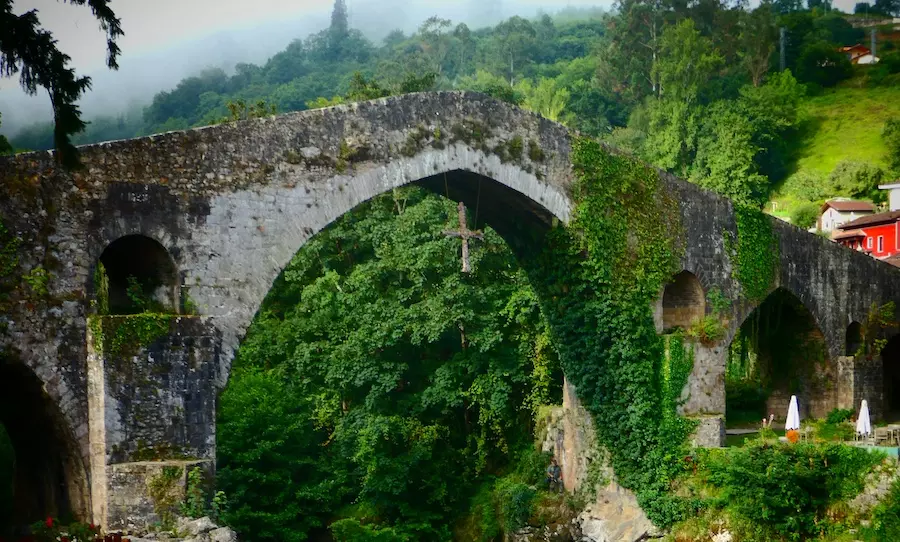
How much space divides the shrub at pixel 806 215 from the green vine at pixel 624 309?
23.4 m

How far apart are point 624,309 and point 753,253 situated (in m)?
3.32

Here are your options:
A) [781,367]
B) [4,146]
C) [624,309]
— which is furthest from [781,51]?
[4,146]

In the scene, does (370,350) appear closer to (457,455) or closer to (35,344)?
(457,455)

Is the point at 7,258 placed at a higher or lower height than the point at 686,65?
lower

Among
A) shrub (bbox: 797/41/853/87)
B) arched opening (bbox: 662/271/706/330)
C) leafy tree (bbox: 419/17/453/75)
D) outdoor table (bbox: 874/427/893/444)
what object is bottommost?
outdoor table (bbox: 874/427/893/444)

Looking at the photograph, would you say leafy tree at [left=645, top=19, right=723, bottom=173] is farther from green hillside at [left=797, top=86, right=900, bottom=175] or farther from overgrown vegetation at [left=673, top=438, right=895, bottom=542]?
overgrown vegetation at [left=673, top=438, right=895, bottom=542]

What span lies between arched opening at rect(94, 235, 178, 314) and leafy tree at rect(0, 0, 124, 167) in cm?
474

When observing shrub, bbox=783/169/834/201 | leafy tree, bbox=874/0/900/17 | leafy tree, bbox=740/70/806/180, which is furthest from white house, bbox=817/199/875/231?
leafy tree, bbox=874/0/900/17

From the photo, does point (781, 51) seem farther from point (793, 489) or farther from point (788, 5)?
point (793, 489)

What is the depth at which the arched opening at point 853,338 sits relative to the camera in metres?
22.6

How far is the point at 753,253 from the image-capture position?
66.8ft

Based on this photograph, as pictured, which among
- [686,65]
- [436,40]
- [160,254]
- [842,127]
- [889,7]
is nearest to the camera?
[160,254]

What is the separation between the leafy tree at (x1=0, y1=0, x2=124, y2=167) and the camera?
340 inches

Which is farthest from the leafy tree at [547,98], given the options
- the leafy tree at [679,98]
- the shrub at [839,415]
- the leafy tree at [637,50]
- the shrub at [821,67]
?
the shrub at [839,415]
